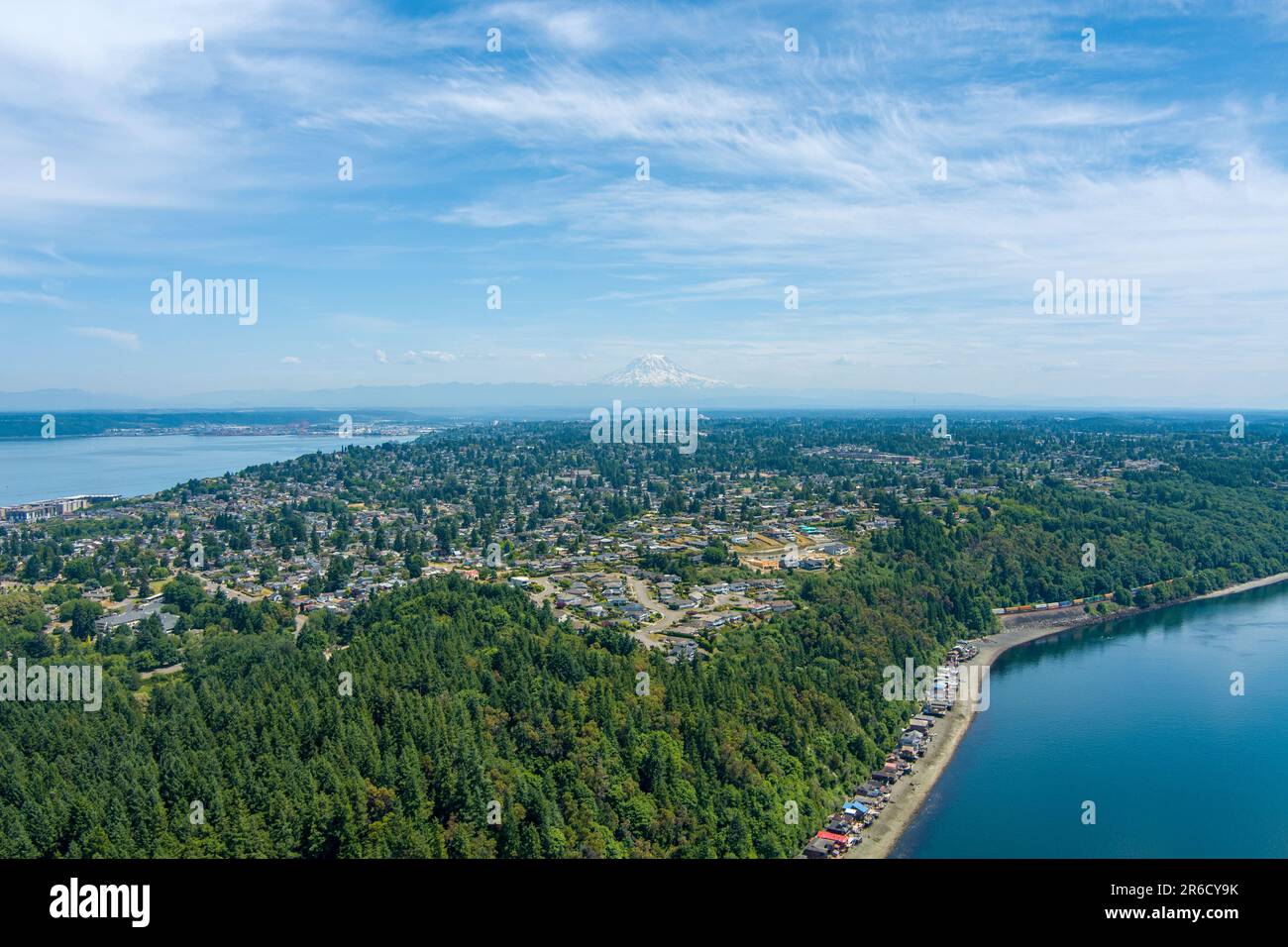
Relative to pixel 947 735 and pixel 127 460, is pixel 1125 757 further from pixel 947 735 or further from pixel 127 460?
pixel 127 460

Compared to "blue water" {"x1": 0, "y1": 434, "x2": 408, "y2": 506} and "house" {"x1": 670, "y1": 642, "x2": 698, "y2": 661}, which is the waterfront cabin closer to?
"house" {"x1": 670, "y1": 642, "x2": 698, "y2": 661}

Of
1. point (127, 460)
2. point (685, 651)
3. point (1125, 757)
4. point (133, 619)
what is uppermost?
point (127, 460)

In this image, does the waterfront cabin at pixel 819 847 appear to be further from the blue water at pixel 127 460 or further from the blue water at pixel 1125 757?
the blue water at pixel 127 460

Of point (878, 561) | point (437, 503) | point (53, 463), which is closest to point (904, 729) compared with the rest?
point (878, 561)

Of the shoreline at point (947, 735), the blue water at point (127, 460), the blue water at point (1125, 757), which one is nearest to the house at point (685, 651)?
the shoreline at point (947, 735)

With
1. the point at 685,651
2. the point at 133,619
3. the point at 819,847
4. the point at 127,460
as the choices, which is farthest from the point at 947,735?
the point at 127,460
